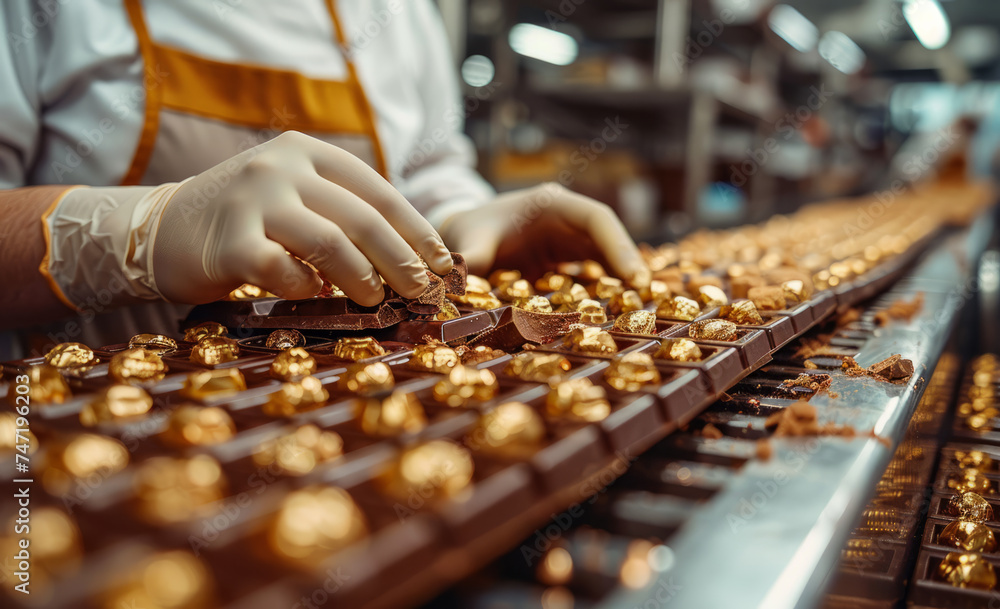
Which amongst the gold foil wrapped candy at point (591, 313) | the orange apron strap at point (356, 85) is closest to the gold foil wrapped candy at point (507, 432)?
the gold foil wrapped candy at point (591, 313)

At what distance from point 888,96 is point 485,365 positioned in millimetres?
10889

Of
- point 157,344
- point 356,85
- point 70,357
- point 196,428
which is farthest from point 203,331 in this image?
point 356,85

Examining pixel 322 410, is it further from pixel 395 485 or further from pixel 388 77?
pixel 388 77

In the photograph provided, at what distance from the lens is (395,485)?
0.44m

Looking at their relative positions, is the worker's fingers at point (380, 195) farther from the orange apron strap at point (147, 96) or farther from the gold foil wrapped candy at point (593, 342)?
the orange apron strap at point (147, 96)

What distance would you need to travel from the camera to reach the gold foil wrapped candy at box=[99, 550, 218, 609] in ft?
1.07

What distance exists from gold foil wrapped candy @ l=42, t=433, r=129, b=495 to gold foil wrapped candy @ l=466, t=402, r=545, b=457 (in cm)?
23

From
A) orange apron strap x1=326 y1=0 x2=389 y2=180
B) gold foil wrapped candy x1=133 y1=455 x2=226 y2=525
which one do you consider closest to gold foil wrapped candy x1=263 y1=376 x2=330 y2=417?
gold foil wrapped candy x1=133 y1=455 x2=226 y2=525

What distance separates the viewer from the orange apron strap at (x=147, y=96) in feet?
4.97

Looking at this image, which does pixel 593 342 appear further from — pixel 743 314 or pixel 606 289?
pixel 606 289

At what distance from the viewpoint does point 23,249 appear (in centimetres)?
110

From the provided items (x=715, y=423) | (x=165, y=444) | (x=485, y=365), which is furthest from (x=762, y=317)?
(x=165, y=444)

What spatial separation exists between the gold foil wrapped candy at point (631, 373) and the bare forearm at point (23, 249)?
3.02ft

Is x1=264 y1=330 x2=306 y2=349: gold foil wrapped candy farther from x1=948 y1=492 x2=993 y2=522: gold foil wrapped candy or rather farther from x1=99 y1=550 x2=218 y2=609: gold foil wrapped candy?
x1=948 y1=492 x2=993 y2=522: gold foil wrapped candy
